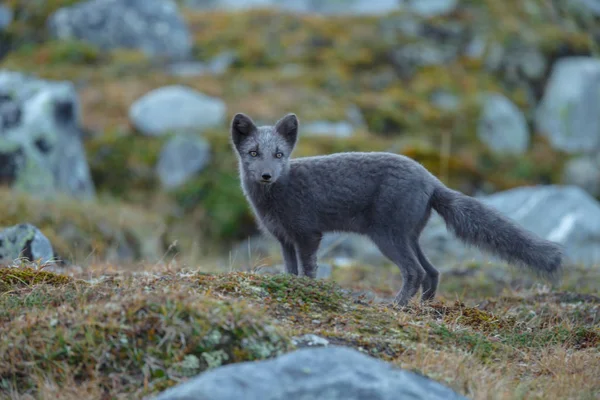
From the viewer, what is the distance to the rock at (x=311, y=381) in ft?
13.1

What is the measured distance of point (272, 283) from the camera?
239 inches

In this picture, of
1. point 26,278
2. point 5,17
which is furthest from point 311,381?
point 5,17

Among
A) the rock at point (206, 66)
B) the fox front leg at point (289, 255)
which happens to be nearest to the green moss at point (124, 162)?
the rock at point (206, 66)

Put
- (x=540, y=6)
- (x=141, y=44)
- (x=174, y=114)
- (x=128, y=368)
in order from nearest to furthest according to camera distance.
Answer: (x=128, y=368), (x=174, y=114), (x=141, y=44), (x=540, y=6)

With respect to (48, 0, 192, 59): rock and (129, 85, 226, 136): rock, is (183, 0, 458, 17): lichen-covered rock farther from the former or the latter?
(129, 85, 226, 136): rock

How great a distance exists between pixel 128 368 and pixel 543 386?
9.34ft

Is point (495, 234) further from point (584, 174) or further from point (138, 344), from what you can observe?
point (584, 174)

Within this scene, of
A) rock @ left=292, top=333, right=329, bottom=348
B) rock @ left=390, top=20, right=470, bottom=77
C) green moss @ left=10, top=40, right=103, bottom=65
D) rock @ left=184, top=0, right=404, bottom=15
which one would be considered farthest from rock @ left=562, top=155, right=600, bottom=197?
rock @ left=292, top=333, right=329, bottom=348

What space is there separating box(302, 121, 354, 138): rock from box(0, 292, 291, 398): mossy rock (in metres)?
11.5

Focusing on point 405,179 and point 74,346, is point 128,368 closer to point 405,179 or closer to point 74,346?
point 74,346

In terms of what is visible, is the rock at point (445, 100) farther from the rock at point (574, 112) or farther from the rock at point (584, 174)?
the rock at point (584, 174)

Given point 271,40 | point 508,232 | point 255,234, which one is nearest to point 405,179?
point 508,232

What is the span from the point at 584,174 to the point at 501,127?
234 centimetres

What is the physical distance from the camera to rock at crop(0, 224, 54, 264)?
766cm
